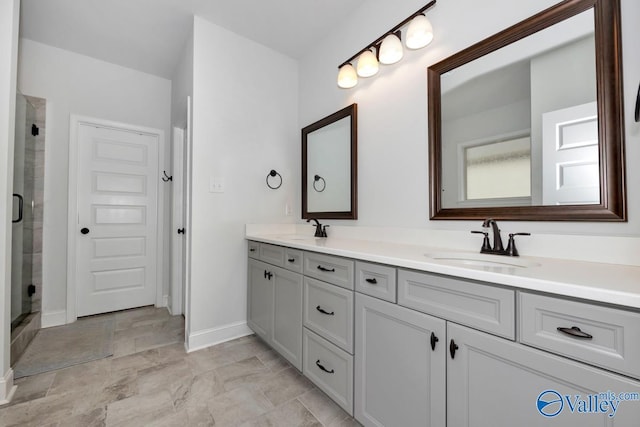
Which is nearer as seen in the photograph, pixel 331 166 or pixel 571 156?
pixel 571 156

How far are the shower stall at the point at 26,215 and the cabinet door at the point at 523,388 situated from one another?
277 centimetres

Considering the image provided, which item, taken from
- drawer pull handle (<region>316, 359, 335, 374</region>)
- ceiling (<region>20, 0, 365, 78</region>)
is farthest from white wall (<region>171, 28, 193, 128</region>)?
drawer pull handle (<region>316, 359, 335, 374</region>)

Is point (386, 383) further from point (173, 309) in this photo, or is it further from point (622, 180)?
point (173, 309)

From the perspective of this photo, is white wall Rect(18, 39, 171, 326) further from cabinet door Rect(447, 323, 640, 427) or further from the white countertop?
cabinet door Rect(447, 323, 640, 427)

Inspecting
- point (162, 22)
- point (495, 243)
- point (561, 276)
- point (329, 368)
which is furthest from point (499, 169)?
point (162, 22)

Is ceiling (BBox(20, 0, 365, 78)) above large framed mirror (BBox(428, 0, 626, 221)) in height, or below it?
above

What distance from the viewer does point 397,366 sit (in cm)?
110

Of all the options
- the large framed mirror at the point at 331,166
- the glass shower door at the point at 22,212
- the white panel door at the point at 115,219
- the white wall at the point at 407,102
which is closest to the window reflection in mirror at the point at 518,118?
the white wall at the point at 407,102

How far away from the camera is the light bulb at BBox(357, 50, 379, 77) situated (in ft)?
5.85

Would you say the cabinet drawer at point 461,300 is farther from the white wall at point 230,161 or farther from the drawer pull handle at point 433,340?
the white wall at point 230,161

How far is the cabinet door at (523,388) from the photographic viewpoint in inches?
25.5

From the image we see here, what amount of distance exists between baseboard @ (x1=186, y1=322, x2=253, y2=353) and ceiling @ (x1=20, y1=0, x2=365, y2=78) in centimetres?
250

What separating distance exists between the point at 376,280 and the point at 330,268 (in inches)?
12.1

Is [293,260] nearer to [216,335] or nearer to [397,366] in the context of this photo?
[397,366]
